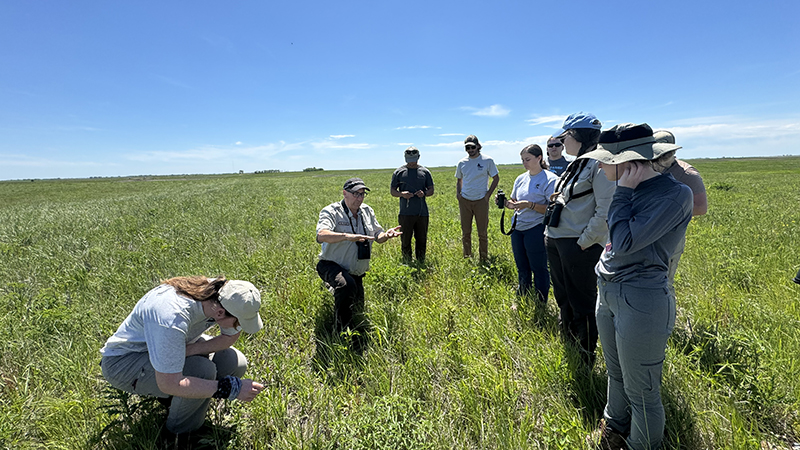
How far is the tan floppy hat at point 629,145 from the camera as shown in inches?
65.1

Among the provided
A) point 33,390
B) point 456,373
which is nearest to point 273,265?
point 33,390

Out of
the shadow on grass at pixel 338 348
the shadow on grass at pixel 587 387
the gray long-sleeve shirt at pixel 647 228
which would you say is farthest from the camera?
the shadow on grass at pixel 338 348

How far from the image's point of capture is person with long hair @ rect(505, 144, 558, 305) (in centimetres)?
377

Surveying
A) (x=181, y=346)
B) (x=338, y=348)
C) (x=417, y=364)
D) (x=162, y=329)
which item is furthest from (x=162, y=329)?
(x=417, y=364)

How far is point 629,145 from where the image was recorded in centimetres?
174

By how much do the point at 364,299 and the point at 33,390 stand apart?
10.4ft

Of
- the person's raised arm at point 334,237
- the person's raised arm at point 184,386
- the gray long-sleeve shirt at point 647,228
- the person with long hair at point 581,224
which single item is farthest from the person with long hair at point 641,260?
the person's raised arm at point 184,386

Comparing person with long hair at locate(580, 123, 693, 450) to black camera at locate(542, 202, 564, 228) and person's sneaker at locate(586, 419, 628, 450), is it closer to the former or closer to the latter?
person's sneaker at locate(586, 419, 628, 450)

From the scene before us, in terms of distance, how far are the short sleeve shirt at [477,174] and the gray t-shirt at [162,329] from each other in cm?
434

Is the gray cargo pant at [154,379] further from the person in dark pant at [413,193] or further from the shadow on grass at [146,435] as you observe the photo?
the person in dark pant at [413,193]

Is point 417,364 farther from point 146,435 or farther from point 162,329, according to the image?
point 146,435

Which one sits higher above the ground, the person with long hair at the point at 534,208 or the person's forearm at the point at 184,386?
the person with long hair at the point at 534,208

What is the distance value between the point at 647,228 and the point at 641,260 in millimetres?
225

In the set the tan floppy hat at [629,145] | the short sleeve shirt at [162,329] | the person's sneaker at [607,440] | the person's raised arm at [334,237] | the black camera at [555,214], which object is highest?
the tan floppy hat at [629,145]
